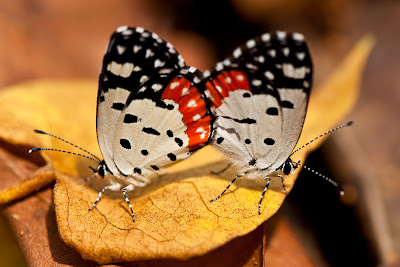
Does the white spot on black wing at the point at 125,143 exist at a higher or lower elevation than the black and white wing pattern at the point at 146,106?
lower

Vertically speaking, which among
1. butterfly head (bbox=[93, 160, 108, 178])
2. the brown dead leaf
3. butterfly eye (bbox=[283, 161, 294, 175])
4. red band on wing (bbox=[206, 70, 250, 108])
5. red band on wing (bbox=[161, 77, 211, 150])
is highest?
red band on wing (bbox=[206, 70, 250, 108])

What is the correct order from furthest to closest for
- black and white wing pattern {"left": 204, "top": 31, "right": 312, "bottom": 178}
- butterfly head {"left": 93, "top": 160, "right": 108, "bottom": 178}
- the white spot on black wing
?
butterfly head {"left": 93, "top": 160, "right": 108, "bottom": 178}, the white spot on black wing, black and white wing pattern {"left": 204, "top": 31, "right": 312, "bottom": 178}

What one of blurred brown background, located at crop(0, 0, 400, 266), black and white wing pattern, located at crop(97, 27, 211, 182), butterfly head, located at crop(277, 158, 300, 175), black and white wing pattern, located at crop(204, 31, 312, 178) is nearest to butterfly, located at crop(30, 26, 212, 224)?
black and white wing pattern, located at crop(97, 27, 211, 182)

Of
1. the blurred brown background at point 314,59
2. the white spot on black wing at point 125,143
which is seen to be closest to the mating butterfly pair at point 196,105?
the white spot on black wing at point 125,143

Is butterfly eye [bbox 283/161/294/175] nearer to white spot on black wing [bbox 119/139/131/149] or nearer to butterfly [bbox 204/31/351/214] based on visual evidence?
butterfly [bbox 204/31/351/214]

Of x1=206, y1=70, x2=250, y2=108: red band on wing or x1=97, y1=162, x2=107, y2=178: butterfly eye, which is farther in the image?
x1=97, y1=162, x2=107, y2=178: butterfly eye

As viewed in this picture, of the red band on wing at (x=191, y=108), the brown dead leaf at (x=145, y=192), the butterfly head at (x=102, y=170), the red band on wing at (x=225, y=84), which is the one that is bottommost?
the butterfly head at (x=102, y=170)

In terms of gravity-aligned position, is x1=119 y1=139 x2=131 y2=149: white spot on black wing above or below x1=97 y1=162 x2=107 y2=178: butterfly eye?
above

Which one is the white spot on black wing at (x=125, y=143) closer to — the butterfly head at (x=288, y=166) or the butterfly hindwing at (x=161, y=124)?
the butterfly hindwing at (x=161, y=124)
